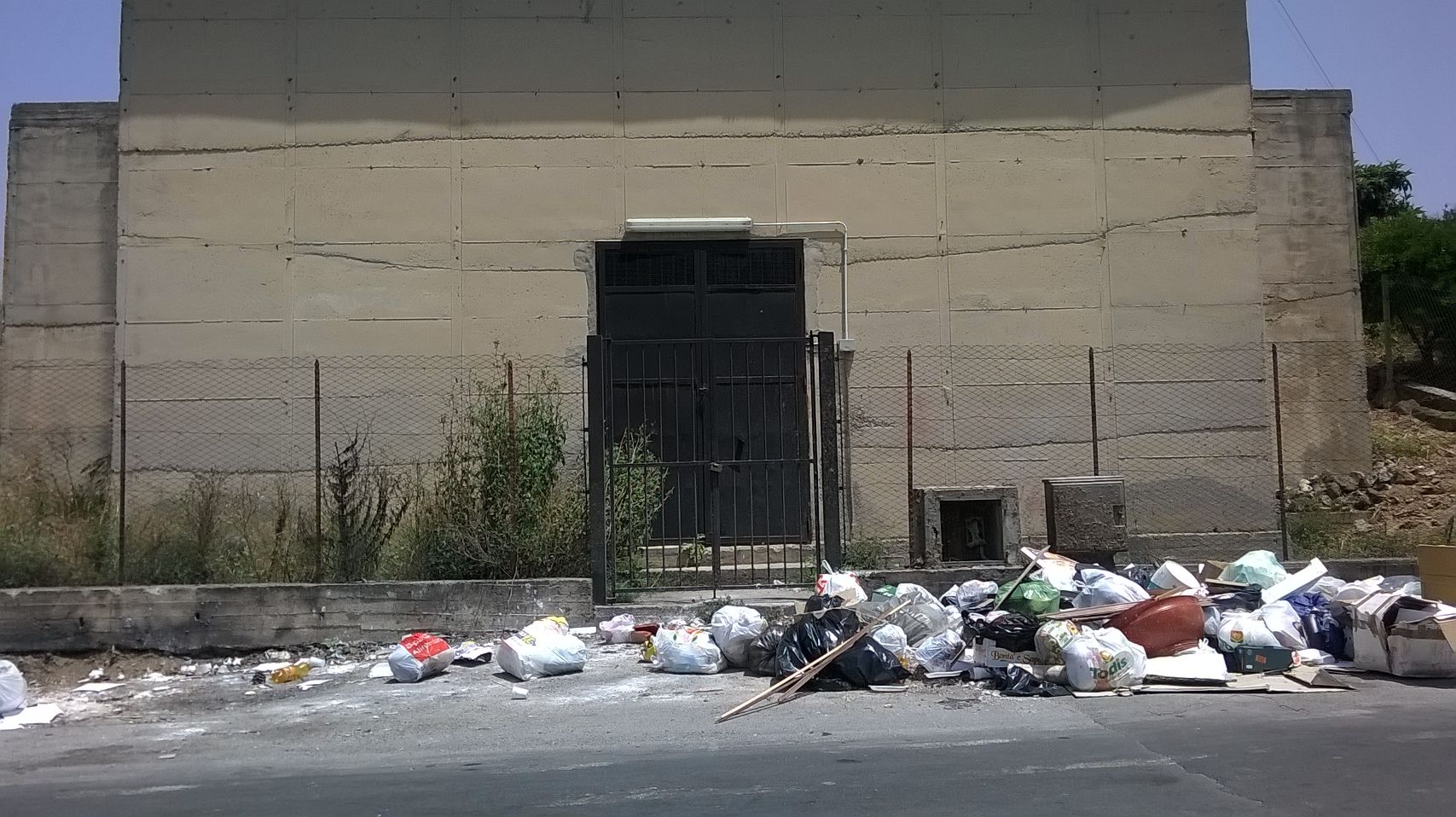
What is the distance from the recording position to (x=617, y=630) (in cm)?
928

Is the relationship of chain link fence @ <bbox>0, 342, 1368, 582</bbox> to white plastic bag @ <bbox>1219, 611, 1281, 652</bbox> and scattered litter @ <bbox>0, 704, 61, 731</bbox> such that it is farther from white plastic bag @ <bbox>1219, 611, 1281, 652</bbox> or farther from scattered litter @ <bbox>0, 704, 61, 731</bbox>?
scattered litter @ <bbox>0, 704, 61, 731</bbox>

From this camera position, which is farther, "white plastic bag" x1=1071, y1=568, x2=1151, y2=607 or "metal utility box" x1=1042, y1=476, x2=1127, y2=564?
"metal utility box" x1=1042, y1=476, x2=1127, y2=564

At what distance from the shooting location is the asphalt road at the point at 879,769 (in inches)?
198

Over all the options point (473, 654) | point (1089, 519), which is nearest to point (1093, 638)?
point (1089, 519)

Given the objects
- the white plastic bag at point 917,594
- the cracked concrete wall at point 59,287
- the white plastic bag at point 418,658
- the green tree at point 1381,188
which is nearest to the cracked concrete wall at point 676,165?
the cracked concrete wall at point 59,287

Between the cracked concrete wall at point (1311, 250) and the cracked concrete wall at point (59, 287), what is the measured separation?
44.4 feet

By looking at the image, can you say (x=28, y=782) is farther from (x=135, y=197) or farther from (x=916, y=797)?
(x=135, y=197)

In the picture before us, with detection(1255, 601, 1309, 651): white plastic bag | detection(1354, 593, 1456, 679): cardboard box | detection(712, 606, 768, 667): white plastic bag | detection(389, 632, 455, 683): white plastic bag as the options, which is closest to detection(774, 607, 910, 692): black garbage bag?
detection(712, 606, 768, 667): white plastic bag

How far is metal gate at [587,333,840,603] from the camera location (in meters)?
9.89

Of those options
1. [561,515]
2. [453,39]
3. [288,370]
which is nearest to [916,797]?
[561,515]

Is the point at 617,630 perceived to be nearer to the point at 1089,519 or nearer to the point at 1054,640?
the point at 1054,640

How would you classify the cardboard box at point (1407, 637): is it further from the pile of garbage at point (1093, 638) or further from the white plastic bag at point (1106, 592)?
the white plastic bag at point (1106, 592)

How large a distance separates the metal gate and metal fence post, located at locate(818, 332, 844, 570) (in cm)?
1

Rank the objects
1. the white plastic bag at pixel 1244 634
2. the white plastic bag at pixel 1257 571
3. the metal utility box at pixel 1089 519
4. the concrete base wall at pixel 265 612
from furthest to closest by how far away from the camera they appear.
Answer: the metal utility box at pixel 1089 519 → the white plastic bag at pixel 1257 571 → the concrete base wall at pixel 265 612 → the white plastic bag at pixel 1244 634
